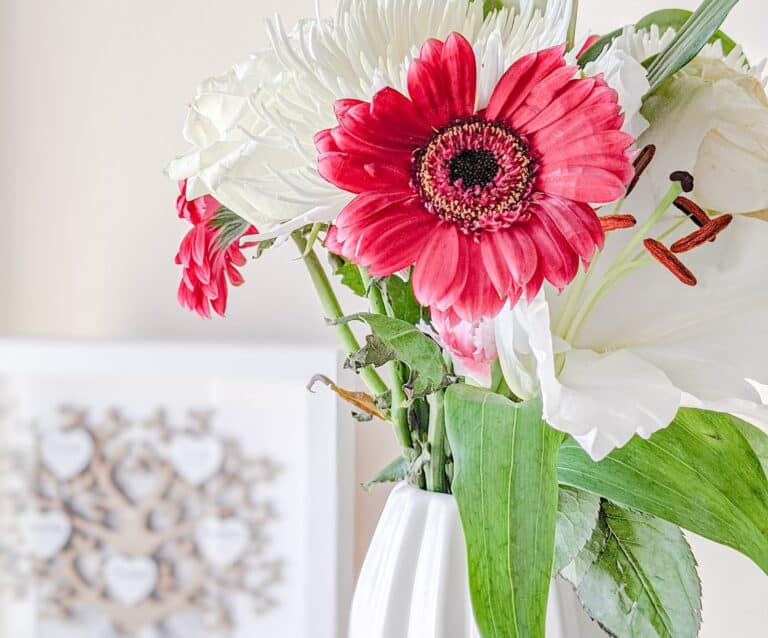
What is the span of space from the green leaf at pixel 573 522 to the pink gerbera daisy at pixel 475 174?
14cm

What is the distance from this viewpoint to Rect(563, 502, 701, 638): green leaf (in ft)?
1.44

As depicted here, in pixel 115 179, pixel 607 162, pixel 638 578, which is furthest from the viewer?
pixel 115 179

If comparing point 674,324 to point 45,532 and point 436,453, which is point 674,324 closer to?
point 436,453

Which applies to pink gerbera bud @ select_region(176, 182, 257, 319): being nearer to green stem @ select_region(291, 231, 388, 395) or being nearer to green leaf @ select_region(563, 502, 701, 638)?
green stem @ select_region(291, 231, 388, 395)

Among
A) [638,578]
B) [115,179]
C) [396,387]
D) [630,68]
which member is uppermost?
[115,179]

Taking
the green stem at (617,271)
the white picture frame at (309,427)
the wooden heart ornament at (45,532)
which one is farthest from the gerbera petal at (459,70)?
the wooden heart ornament at (45,532)

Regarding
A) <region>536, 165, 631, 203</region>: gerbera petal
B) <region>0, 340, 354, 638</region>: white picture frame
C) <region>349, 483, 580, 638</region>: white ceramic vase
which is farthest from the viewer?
<region>0, 340, 354, 638</region>: white picture frame

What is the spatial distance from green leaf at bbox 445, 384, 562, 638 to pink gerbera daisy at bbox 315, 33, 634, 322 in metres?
0.07

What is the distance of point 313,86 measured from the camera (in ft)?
1.31

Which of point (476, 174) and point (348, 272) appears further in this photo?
point (348, 272)

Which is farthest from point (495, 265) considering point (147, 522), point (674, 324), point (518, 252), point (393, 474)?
point (147, 522)

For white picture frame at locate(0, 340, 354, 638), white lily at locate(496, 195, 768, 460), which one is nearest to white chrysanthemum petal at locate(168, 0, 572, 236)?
white lily at locate(496, 195, 768, 460)

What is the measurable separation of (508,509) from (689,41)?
21cm

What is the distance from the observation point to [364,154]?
35cm
